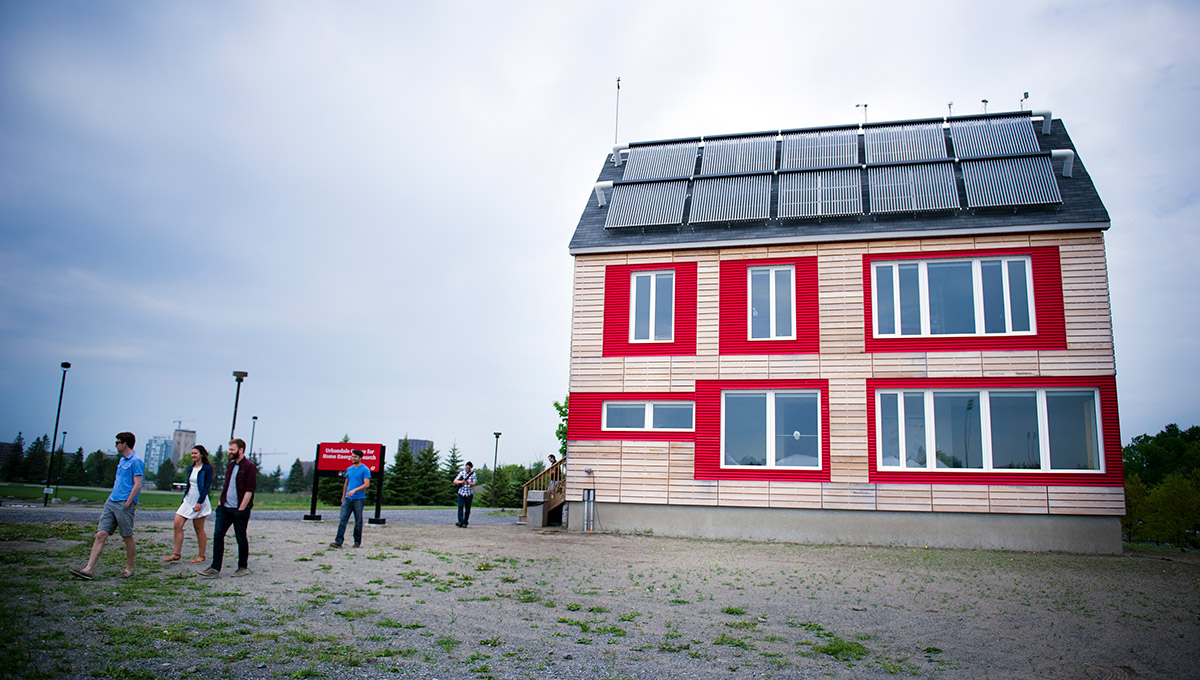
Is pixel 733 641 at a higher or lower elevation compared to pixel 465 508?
lower

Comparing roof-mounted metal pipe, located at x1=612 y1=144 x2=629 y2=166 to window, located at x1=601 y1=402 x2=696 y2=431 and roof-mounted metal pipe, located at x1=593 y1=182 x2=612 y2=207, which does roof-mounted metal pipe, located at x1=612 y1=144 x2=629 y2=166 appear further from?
window, located at x1=601 y1=402 x2=696 y2=431

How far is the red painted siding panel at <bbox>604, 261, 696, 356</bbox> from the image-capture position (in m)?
19.6

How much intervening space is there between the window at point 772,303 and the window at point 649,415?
106 inches

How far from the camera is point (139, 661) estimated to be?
5.73m

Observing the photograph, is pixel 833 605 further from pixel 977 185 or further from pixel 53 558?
pixel 977 185

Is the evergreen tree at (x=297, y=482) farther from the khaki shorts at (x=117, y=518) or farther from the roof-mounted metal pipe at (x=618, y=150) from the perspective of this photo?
the khaki shorts at (x=117, y=518)

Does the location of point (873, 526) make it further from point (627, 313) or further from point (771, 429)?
point (627, 313)

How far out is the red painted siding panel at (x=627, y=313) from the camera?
1958cm

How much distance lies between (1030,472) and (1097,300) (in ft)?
14.3

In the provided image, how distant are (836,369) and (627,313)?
18.6 ft

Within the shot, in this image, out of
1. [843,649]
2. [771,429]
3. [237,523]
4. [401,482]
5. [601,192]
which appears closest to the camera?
[843,649]

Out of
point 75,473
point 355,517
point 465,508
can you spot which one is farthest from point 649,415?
point 75,473

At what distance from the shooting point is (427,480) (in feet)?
161

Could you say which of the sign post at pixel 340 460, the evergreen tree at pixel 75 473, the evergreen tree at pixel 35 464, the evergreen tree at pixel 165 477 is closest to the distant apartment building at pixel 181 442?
the evergreen tree at pixel 165 477
